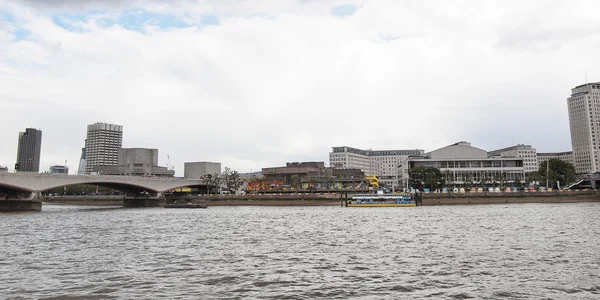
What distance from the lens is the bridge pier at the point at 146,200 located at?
6668 inches

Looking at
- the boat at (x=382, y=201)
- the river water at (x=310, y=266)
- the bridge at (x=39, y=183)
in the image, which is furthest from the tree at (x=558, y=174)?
the bridge at (x=39, y=183)

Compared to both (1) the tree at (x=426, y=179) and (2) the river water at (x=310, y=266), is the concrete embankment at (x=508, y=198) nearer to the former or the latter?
(1) the tree at (x=426, y=179)

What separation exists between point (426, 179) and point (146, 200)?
345 ft

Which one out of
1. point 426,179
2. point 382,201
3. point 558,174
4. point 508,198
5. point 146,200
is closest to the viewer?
point 382,201

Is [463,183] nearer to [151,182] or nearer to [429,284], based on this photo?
[151,182]

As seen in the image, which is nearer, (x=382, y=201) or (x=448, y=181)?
(x=382, y=201)

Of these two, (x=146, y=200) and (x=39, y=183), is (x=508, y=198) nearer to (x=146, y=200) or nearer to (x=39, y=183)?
(x=146, y=200)

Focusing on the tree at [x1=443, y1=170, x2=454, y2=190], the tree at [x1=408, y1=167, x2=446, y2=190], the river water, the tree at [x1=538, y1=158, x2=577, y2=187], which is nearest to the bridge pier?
the tree at [x1=408, y1=167, x2=446, y2=190]

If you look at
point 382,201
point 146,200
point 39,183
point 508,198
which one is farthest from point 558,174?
point 39,183

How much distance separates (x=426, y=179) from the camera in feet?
563

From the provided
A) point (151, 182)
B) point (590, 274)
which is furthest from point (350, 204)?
point (590, 274)

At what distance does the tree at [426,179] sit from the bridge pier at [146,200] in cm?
9657

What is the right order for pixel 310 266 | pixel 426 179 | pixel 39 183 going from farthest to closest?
pixel 426 179
pixel 39 183
pixel 310 266

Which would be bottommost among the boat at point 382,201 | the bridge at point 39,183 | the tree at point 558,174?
the boat at point 382,201
